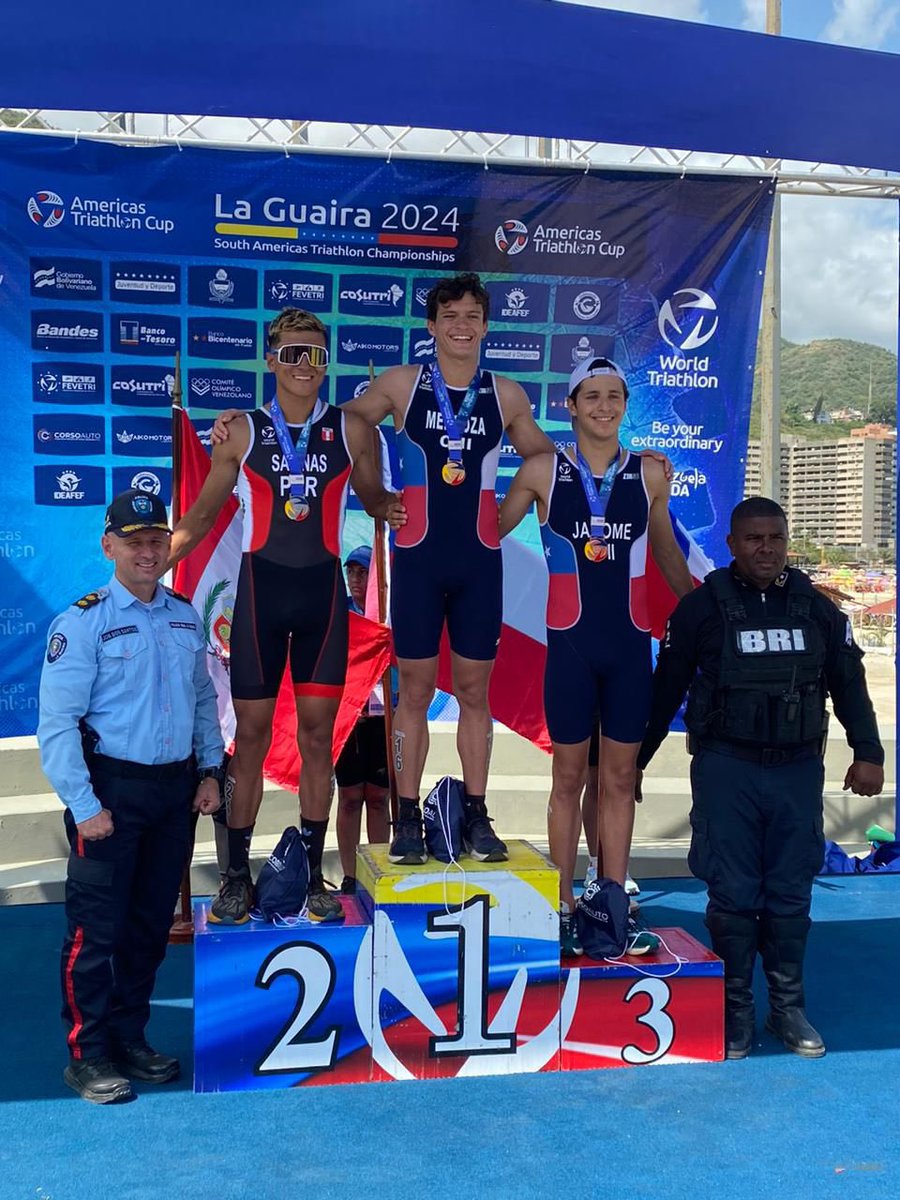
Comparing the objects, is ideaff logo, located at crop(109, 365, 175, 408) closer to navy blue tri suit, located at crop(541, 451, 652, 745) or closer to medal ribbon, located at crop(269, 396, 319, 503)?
medal ribbon, located at crop(269, 396, 319, 503)

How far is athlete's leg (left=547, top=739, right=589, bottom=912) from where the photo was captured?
4.36 m

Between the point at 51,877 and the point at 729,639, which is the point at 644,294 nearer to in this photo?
the point at 729,639

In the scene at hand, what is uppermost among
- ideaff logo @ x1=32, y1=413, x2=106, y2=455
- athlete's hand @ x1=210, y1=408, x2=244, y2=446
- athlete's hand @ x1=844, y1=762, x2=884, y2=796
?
ideaff logo @ x1=32, y1=413, x2=106, y2=455

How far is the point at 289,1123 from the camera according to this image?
348 cm

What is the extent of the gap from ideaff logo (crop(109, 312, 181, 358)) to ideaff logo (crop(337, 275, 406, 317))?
836mm

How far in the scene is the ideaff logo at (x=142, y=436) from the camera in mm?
5941

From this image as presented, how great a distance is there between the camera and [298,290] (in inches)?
238

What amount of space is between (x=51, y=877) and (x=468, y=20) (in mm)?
4276

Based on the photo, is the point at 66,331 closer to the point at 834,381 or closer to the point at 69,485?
the point at 69,485

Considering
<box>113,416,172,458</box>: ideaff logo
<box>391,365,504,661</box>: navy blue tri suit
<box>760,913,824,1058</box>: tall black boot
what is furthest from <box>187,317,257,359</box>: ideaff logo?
<box>760,913,824,1058</box>: tall black boot

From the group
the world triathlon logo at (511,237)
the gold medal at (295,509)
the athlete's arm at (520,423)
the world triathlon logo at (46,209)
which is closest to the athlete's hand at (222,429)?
the gold medal at (295,509)

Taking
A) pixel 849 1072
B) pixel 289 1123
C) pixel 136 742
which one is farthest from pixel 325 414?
pixel 849 1072

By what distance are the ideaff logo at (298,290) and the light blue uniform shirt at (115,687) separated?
265cm

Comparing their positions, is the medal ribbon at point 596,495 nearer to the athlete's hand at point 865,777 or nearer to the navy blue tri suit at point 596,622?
the navy blue tri suit at point 596,622
